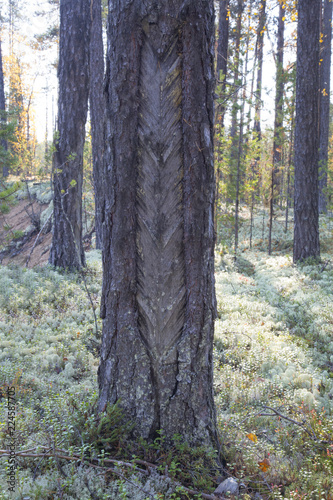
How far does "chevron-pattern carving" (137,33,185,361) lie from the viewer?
212 centimetres

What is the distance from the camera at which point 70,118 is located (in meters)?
6.96

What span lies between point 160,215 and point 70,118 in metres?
5.70

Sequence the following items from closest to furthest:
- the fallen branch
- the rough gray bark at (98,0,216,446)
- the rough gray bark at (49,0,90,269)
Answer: the fallen branch
the rough gray bark at (98,0,216,446)
the rough gray bark at (49,0,90,269)

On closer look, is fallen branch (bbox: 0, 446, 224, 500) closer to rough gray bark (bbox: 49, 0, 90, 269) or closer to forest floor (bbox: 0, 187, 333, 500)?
forest floor (bbox: 0, 187, 333, 500)

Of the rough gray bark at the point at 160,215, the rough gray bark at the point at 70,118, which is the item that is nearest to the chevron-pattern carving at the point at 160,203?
the rough gray bark at the point at 160,215

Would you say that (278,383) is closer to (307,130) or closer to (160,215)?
(160,215)

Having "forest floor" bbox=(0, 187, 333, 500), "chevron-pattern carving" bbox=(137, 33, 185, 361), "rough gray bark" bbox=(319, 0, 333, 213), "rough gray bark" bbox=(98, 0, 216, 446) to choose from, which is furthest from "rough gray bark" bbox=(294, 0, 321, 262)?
"chevron-pattern carving" bbox=(137, 33, 185, 361)

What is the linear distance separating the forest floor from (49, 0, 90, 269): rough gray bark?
881mm

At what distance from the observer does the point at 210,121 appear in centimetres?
224

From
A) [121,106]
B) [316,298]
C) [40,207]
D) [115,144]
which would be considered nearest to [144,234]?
[115,144]

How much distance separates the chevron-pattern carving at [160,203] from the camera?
2115 mm

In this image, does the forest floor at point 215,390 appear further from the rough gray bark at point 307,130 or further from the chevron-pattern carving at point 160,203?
the rough gray bark at point 307,130

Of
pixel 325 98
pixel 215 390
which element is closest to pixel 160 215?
pixel 215 390

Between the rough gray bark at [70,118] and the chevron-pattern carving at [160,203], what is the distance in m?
4.89
